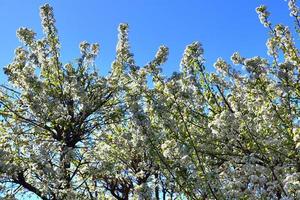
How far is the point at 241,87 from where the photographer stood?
1202 cm

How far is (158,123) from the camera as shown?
953 cm

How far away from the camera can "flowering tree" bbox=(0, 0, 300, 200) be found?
28.1 feet

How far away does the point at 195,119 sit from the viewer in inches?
450

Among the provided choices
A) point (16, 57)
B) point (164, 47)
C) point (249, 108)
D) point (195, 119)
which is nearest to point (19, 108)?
point (16, 57)

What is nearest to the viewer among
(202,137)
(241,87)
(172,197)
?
(202,137)

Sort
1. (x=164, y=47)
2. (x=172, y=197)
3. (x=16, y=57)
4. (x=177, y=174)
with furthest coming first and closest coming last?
(x=172, y=197)
(x=16, y=57)
(x=164, y=47)
(x=177, y=174)

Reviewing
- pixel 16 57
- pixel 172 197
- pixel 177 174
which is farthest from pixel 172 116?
pixel 172 197

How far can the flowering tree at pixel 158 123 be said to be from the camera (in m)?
8.57

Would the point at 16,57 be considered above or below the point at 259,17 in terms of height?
above

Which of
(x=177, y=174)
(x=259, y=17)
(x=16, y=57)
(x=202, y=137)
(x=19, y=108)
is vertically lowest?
(x=177, y=174)

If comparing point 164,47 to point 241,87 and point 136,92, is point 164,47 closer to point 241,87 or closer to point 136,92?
point 241,87

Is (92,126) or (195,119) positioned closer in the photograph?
(195,119)

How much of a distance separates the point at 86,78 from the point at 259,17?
6.61 meters

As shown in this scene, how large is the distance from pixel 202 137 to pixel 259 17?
3.79 meters
